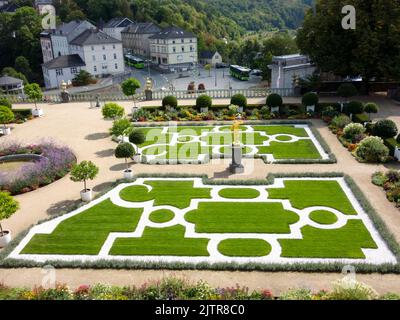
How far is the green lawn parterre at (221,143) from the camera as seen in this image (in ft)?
97.7

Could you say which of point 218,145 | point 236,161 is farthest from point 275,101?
point 236,161

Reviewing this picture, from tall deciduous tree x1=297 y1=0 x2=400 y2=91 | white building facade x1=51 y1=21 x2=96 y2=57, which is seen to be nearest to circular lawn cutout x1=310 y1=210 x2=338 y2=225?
tall deciduous tree x1=297 y1=0 x2=400 y2=91

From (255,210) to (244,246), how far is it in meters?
3.56

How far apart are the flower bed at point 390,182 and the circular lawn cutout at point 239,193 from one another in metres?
7.08

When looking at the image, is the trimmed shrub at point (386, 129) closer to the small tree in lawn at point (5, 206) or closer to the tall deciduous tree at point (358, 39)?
the tall deciduous tree at point (358, 39)

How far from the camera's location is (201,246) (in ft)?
59.6

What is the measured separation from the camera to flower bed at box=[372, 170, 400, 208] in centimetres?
2167

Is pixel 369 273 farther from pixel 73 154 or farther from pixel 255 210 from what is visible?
pixel 73 154

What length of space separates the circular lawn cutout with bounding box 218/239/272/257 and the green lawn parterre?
11.5 meters

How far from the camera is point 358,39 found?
40.9 meters

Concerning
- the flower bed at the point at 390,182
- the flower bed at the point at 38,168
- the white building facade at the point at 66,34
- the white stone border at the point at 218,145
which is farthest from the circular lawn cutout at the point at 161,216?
the white building facade at the point at 66,34

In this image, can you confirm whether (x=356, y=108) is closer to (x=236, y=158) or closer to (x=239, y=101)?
(x=239, y=101)

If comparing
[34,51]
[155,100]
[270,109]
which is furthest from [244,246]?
[34,51]
